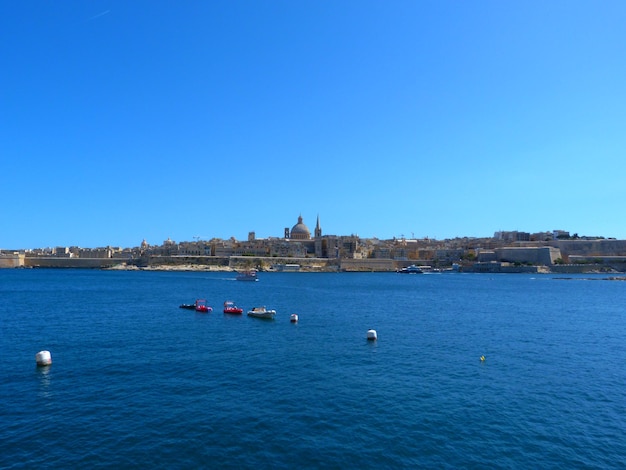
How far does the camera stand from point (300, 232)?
120062mm

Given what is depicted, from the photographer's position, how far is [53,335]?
63.0 feet

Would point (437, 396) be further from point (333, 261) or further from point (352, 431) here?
point (333, 261)

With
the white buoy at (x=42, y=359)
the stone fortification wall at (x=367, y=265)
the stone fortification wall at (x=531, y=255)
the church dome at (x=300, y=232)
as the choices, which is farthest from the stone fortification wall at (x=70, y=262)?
the white buoy at (x=42, y=359)

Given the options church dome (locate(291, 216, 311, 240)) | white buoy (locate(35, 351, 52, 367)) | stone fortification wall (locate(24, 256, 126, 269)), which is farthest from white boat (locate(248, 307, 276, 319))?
church dome (locate(291, 216, 311, 240))

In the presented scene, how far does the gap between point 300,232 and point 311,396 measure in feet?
357

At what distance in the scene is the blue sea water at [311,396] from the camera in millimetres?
8461

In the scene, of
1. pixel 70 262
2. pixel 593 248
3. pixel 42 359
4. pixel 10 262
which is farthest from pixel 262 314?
pixel 10 262

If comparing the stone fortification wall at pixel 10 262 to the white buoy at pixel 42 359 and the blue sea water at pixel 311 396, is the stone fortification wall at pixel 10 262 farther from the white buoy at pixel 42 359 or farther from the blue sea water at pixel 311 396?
the white buoy at pixel 42 359

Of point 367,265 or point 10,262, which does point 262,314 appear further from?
point 10,262

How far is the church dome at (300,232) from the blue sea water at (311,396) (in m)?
97.1

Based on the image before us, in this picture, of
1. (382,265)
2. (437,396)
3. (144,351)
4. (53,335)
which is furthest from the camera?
(382,265)

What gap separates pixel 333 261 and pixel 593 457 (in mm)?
86841

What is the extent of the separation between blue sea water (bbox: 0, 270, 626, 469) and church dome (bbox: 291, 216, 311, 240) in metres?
97.1

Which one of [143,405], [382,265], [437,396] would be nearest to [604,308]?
[437,396]
